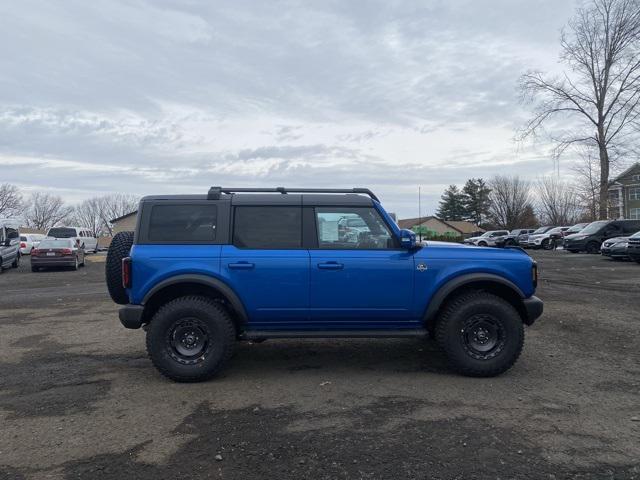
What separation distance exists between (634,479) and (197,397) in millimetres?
3612

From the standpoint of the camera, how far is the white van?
29797mm

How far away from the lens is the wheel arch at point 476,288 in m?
5.39

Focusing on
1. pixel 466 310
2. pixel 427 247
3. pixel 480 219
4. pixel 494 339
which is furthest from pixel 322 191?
pixel 480 219

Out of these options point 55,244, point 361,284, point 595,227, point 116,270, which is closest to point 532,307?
point 361,284

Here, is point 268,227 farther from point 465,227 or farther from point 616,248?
point 465,227

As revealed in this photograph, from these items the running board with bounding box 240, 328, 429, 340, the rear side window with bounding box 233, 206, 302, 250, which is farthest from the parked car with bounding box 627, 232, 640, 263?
the rear side window with bounding box 233, 206, 302, 250

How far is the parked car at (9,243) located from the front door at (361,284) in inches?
739

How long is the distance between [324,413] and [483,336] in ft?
6.81

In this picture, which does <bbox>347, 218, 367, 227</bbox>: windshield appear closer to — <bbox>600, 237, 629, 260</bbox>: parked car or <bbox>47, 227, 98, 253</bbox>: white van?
<bbox>600, 237, 629, 260</bbox>: parked car

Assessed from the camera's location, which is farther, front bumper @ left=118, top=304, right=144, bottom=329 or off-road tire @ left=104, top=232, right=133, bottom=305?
off-road tire @ left=104, top=232, right=133, bottom=305

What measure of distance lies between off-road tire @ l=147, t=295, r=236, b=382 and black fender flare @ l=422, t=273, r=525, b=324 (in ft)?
7.06

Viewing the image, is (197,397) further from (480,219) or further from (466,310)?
(480,219)

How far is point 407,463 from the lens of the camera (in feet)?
11.6

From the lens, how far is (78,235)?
32.3 metres
